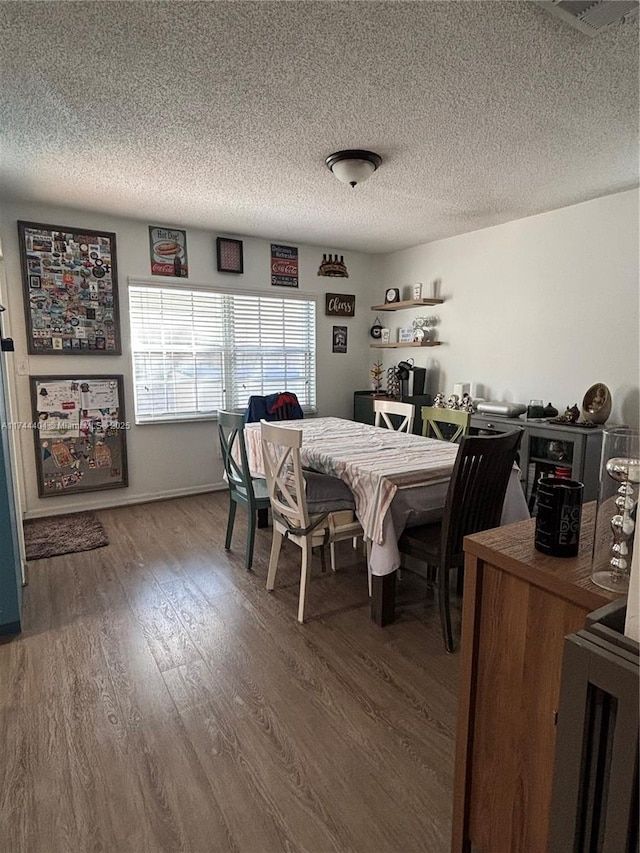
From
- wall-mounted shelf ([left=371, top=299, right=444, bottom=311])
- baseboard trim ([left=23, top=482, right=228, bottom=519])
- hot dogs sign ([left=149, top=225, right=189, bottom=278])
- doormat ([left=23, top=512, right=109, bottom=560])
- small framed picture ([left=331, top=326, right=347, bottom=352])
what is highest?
hot dogs sign ([left=149, top=225, right=189, bottom=278])

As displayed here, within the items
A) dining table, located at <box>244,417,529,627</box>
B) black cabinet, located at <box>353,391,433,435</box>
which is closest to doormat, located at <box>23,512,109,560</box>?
dining table, located at <box>244,417,529,627</box>

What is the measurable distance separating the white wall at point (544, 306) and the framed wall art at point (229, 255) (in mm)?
1807

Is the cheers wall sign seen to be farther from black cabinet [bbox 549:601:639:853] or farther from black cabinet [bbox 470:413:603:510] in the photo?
black cabinet [bbox 549:601:639:853]

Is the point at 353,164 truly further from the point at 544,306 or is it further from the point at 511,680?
the point at 511,680

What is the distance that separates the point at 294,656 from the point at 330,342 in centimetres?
364

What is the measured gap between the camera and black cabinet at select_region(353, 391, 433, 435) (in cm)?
461

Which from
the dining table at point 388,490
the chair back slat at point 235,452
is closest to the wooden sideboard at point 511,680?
the dining table at point 388,490

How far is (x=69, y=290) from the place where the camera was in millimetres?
3645

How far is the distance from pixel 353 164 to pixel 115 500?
3230 millimetres

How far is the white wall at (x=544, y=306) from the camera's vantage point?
3184 mm

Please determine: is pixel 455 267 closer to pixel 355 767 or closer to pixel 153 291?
pixel 153 291

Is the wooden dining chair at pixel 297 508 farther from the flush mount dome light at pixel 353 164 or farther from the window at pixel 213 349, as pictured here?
the window at pixel 213 349

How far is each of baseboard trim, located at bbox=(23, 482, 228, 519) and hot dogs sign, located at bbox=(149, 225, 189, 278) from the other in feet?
6.44

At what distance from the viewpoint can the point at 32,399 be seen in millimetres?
3594
